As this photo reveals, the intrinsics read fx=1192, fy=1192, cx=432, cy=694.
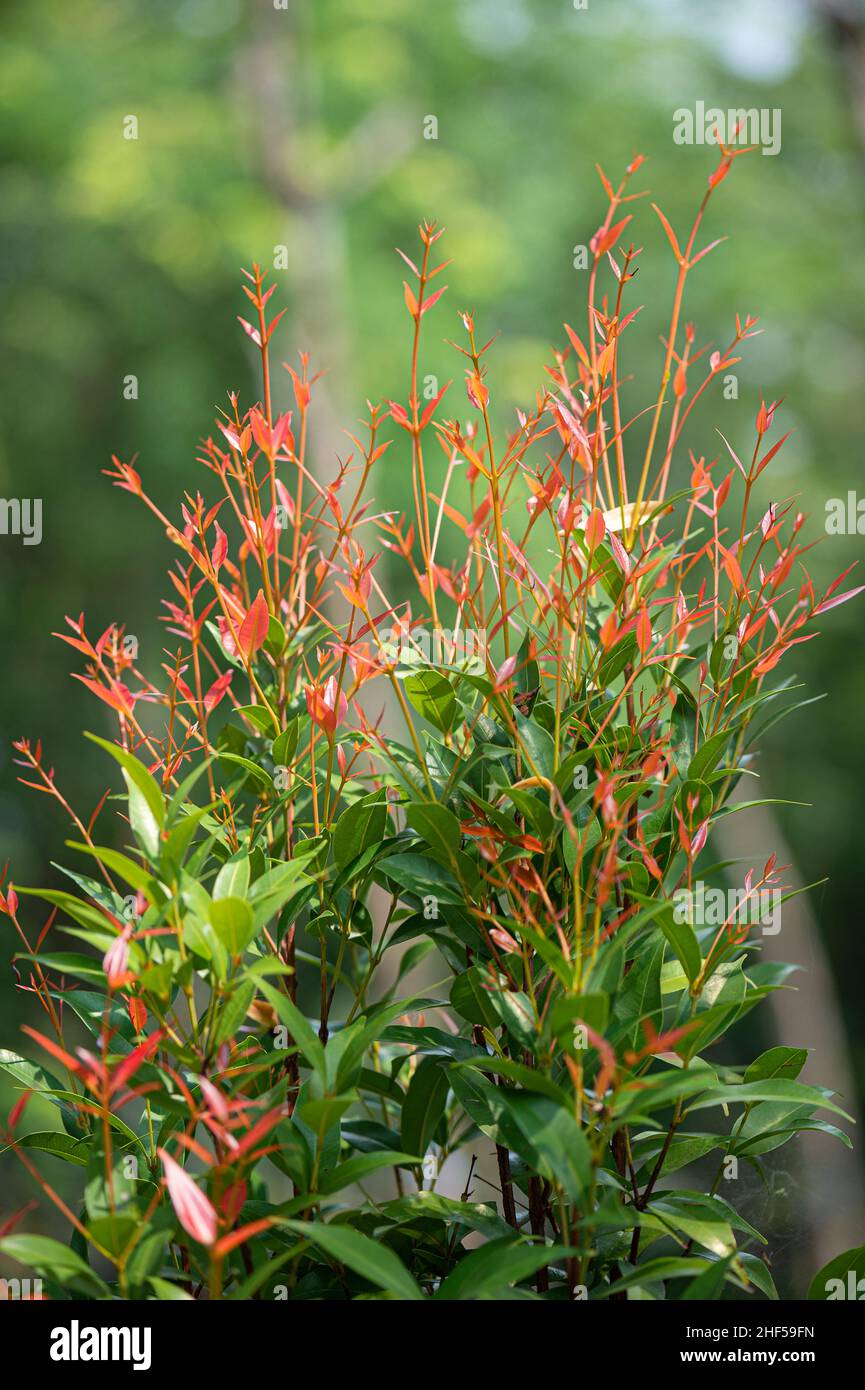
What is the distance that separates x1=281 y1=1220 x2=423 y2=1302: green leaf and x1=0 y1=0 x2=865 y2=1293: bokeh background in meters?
5.72

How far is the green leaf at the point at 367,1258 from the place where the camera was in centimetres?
67

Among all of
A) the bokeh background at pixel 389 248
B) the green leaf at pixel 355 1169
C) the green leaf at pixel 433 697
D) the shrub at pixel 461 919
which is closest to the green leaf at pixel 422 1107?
the shrub at pixel 461 919

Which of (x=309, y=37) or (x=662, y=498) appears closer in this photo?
(x=662, y=498)

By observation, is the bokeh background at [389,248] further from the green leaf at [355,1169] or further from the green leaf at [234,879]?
the green leaf at [355,1169]

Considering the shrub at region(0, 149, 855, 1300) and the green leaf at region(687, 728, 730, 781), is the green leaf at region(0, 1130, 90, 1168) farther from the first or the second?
the green leaf at region(687, 728, 730, 781)

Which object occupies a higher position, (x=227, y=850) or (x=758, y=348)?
(x=758, y=348)

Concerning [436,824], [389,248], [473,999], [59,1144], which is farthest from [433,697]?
[389,248]

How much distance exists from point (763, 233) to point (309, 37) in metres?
3.12

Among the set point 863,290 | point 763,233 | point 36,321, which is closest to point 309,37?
point 36,321

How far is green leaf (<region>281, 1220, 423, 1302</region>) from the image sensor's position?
667 mm

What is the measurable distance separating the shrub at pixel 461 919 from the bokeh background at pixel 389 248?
5356mm

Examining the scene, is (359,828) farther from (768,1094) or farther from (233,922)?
(768,1094)

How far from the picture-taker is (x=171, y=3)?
25.4ft
